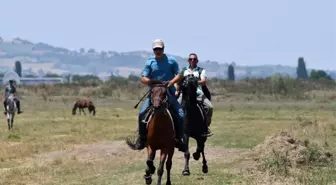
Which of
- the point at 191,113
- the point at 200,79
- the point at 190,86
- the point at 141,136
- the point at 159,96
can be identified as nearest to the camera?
the point at 159,96

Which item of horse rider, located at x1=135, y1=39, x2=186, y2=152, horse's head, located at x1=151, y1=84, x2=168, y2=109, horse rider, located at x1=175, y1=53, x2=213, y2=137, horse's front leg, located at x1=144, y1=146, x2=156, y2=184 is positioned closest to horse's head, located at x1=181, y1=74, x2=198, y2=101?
horse rider, located at x1=175, y1=53, x2=213, y2=137

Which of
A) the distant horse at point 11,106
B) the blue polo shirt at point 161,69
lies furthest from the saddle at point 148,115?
the distant horse at point 11,106

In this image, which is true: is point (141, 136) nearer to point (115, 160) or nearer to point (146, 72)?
point (146, 72)

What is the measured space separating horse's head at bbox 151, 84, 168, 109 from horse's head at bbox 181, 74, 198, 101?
2.75 m

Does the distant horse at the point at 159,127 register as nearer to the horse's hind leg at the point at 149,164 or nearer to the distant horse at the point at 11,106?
the horse's hind leg at the point at 149,164

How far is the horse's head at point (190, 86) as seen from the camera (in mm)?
15398

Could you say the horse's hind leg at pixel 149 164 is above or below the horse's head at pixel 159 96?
below

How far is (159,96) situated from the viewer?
40.7 ft

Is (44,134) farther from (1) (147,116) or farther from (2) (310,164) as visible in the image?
(1) (147,116)

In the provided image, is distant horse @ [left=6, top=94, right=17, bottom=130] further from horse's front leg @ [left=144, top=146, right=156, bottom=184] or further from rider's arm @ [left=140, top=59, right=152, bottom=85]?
horse's front leg @ [left=144, top=146, right=156, bottom=184]

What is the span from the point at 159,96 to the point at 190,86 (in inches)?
124

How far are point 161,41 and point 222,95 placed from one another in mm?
82191

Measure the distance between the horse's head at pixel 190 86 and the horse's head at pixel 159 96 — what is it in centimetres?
275

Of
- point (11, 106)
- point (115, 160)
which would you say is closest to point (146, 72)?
point (115, 160)
